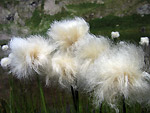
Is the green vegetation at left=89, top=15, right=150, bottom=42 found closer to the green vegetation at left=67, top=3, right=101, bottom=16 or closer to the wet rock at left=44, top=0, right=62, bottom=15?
the green vegetation at left=67, top=3, right=101, bottom=16

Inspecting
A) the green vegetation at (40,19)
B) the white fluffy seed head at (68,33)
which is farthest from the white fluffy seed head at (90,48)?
the green vegetation at (40,19)

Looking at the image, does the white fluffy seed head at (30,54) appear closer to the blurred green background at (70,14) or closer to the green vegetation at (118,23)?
the green vegetation at (118,23)

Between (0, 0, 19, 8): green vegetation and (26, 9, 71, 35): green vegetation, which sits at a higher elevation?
(0, 0, 19, 8): green vegetation

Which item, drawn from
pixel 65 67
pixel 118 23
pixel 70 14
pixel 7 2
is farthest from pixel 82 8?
pixel 65 67

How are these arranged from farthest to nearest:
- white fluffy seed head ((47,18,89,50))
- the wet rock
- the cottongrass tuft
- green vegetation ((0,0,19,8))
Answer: the wet rock
green vegetation ((0,0,19,8))
white fluffy seed head ((47,18,89,50))
the cottongrass tuft

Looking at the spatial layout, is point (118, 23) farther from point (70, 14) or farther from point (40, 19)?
point (40, 19)

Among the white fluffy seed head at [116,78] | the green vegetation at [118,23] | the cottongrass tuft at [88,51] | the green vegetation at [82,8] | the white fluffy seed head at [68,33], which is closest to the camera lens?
the white fluffy seed head at [116,78]

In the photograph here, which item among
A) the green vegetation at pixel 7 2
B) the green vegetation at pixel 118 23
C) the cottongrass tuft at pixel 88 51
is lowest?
the cottongrass tuft at pixel 88 51

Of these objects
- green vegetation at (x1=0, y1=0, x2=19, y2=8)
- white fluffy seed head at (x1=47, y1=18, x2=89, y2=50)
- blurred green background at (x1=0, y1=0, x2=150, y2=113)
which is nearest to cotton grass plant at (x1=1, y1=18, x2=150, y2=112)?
white fluffy seed head at (x1=47, y1=18, x2=89, y2=50)
